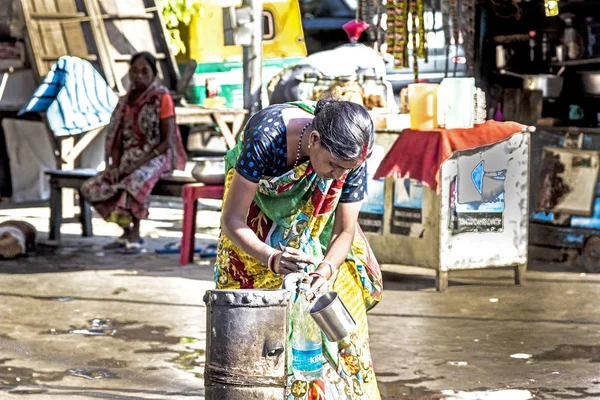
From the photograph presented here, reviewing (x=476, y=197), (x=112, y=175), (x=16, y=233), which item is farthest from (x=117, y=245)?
(x=476, y=197)

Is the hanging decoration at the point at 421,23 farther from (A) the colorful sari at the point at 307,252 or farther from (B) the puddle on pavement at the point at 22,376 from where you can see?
(A) the colorful sari at the point at 307,252

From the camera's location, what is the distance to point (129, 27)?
1412cm

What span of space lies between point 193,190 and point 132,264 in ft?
2.47

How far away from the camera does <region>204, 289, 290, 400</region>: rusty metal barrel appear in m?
3.42

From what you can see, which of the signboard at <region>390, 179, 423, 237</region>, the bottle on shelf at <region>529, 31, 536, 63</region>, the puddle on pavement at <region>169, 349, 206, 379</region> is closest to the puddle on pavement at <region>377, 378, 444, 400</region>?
the puddle on pavement at <region>169, 349, 206, 379</region>

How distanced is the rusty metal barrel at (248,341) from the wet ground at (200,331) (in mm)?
2098

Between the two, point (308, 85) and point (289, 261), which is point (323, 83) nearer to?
point (308, 85)

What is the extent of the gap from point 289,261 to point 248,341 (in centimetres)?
45

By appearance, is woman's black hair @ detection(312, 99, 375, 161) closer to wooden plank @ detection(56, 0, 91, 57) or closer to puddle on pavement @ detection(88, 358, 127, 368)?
puddle on pavement @ detection(88, 358, 127, 368)

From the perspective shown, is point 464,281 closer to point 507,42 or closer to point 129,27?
point 507,42

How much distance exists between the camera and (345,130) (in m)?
3.67

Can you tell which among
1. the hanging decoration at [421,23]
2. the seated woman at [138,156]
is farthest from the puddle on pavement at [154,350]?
the hanging decoration at [421,23]

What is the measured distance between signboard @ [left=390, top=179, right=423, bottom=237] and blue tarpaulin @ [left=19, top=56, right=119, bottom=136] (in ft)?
16.2

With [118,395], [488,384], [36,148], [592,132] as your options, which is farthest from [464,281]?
[36,148]
